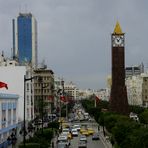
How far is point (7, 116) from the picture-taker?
182ft

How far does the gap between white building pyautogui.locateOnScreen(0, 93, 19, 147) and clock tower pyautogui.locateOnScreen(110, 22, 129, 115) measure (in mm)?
Result: 38931

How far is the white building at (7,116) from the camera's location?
1997 inches

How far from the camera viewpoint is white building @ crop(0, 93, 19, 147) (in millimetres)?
50731

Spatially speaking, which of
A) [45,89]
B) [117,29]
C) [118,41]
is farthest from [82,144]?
[45,89]

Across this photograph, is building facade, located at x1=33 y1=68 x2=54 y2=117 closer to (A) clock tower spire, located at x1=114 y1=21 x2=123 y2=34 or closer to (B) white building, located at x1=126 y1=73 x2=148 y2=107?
(A) clock tower spire, located at x1=114 y1=21 x2=123 y2=34

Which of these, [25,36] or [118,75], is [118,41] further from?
[25,36]

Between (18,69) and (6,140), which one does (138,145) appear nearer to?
(6,140)

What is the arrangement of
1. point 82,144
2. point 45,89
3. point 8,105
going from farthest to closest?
1. point 45,89
2. point 8,105
3. point 82,144

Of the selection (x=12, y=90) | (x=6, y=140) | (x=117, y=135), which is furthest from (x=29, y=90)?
(x=117, y=135)

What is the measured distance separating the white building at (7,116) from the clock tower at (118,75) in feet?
128

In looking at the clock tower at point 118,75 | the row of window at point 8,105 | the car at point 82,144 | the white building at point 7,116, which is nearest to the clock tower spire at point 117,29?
the clock tower at point 118,75

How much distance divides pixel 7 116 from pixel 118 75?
47421mm

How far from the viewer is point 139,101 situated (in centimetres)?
18688

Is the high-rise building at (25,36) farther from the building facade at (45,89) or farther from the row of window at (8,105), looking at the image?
the row of window at (8,105)
